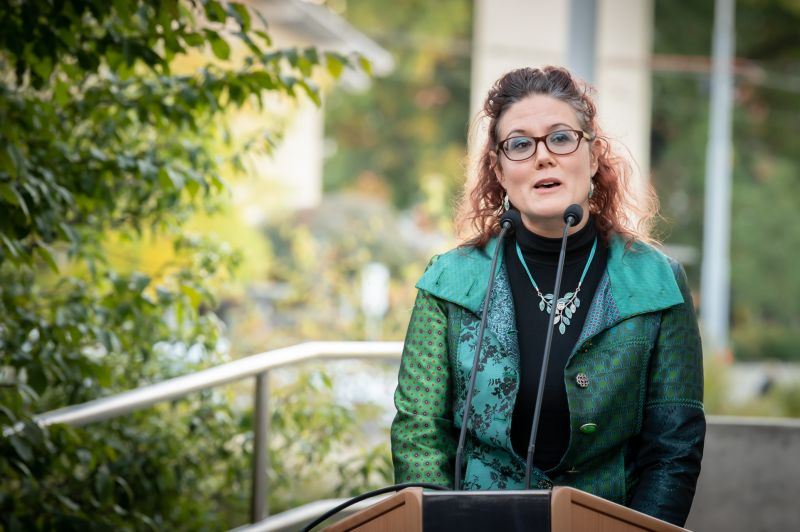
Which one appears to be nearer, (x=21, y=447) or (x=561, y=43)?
(x=21, y=447)

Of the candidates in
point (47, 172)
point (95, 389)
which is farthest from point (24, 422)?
point (95, 389)

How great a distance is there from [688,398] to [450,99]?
31.3 meters

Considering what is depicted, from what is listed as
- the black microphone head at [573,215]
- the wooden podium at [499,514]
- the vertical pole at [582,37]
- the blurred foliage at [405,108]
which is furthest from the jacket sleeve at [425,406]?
the blurred foliage at [405,108]

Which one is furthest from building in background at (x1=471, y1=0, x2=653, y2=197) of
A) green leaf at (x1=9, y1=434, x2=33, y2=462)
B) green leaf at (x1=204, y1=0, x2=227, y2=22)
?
green leaf at (x1=9, y1=434, x2=33, y2=462)

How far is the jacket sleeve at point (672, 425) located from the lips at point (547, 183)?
40 cm

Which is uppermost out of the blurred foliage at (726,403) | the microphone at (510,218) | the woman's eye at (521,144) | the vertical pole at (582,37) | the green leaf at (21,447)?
the vertical pole at (582,37)

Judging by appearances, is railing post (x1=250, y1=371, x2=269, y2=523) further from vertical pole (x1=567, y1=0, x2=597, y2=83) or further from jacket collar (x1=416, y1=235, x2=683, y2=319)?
vertical pole (x1=567, y1=0, x2=597, y2=83)

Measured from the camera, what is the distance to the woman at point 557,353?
8.75ft

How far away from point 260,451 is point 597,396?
205cm

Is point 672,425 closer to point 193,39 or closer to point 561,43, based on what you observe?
point 193,39

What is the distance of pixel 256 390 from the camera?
4355 mm

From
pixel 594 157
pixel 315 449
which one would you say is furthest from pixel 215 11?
pixel 315 449

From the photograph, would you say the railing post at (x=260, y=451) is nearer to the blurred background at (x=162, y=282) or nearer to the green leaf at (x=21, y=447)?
the blurred background at (x=162, y=282)

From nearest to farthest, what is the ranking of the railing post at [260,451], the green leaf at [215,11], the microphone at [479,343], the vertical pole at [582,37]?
the microphone at [479,343] < the green leaf at [215,11] < the railing post at [260,451] < the vertical pole at [582,37]
